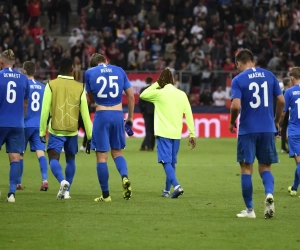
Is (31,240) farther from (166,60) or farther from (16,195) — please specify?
(166,60)

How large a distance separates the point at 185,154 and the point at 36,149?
34.0 feet

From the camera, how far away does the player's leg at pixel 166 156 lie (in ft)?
46.8

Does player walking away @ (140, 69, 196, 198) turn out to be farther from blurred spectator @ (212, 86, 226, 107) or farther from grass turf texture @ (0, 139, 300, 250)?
blurred spectator @ (212, 86, 226, 107)

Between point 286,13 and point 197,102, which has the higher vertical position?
point 286,13

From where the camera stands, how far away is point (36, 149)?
629 inches

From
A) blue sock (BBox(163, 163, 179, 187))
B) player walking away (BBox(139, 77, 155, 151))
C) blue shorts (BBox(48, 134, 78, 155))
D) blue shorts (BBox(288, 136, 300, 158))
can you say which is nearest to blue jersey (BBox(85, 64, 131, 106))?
blue shorts (BBox(48, 134, 78, 155))

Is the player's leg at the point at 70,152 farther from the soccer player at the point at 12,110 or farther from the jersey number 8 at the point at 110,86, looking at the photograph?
the jersey number 8 at the point at 110,86

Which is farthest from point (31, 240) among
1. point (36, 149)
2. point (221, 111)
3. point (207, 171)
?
point (221, 111)

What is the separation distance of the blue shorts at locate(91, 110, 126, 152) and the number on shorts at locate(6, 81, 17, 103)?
1.26m

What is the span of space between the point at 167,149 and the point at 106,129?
148 cm

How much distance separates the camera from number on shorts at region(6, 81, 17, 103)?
13.2 metres

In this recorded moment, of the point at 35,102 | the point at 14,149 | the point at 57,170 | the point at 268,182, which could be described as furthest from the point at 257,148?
the point at 35,102

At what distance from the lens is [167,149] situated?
14.5 m

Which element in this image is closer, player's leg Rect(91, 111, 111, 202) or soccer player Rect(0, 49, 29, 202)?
soccer player Rect(0, 49, 29, 202)
